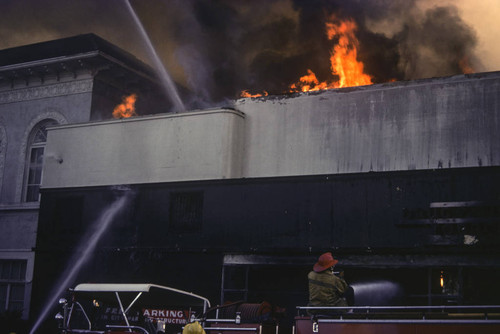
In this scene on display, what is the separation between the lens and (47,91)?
27.5 metres

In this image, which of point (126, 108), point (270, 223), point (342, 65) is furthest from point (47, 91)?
point (270, 223)

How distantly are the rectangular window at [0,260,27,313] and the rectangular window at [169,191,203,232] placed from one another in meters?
7.75

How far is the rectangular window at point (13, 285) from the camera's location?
25.8 meters

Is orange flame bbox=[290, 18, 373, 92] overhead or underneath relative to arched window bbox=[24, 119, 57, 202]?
overhead

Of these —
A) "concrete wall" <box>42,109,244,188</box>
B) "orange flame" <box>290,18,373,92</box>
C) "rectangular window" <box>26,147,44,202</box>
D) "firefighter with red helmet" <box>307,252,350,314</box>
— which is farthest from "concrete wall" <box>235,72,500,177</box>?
"firefighter with red helmet" <box>307,252,350,314</box>

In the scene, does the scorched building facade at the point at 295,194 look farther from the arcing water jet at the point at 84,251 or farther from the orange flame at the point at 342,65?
the orange flame at the point at 342,65

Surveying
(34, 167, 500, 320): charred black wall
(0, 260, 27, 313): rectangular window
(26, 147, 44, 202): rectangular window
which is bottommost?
(0, 260, 27, 313): rectangular window

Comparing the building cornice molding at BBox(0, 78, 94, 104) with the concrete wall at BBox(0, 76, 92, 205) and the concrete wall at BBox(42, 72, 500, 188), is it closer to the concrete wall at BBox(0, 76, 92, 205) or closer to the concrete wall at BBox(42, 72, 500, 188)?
the concrete wall at BBox(0, 76, 92, 205)

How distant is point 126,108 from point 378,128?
11921 mm

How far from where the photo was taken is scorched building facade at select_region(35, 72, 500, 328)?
18.2 m

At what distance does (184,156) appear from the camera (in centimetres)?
Answer: 2270

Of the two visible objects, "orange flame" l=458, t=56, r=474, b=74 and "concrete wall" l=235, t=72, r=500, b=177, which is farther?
"orange flame" l=458, t=56, r=474, b=74

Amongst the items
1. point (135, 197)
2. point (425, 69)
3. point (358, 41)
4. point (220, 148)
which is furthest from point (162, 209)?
point (425, 69)

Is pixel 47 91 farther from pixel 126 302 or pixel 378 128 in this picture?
pixel 126 302
